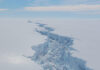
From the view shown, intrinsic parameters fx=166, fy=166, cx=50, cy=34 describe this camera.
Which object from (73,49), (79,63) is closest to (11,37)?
(73,49)

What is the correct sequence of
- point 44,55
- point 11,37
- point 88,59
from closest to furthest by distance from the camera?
point 88,59
point 44,55
point 11,37

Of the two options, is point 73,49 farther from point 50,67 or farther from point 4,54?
point 4,54

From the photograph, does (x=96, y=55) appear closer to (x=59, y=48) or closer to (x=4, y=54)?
(x=59, y=48)

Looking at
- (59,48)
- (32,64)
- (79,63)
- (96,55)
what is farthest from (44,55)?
(96,55)

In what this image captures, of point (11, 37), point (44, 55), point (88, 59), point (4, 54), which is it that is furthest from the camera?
point (11, 37)

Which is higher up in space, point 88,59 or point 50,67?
point 88,59

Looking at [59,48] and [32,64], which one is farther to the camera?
[59,48]
